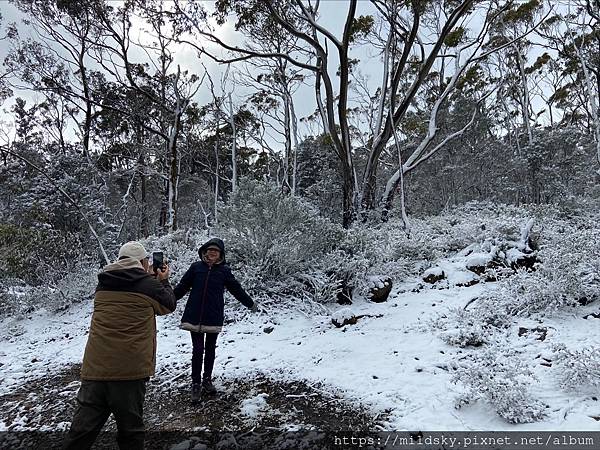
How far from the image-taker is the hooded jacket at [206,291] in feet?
12.0

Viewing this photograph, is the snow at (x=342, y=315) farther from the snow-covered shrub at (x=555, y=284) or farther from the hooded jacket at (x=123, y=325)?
the hooded jacket at (x=123, y=325)

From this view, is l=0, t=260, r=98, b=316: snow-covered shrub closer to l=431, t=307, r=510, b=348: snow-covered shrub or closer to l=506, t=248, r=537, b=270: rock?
l=431, t=307, r=510, b=348: snow-covered shrub

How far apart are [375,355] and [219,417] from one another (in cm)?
180

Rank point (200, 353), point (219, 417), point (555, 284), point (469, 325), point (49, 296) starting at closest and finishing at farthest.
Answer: point (219, 417), point (200, 353), point (469, 325), point (555, 284), point (49, 296)

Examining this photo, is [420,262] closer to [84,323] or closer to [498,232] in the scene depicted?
[498,232]

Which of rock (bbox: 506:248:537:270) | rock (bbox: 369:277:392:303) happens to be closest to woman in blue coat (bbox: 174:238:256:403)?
rock (bbox: 369:277:392:303)

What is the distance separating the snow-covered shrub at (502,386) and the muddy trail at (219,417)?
0.79 metres

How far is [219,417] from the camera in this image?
328 cm

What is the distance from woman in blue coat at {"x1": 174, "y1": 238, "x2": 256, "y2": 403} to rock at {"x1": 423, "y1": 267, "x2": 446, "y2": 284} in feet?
11.5

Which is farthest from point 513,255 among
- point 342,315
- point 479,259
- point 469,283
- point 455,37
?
point 455,37

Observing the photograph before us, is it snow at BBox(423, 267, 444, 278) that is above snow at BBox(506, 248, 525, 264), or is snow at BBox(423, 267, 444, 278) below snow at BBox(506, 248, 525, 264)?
below

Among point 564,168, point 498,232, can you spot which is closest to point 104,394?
point 498,232

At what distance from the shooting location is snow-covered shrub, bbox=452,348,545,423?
2729 mm

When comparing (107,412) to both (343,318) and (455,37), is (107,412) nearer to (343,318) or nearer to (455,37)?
(343,318)
